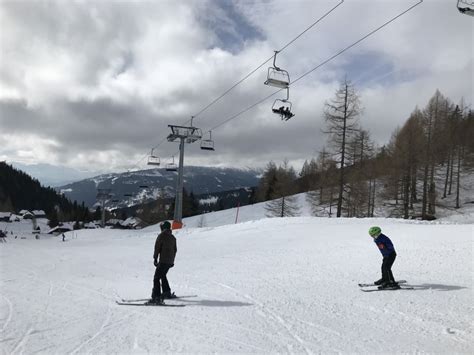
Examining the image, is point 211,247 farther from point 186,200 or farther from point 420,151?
point 186,200

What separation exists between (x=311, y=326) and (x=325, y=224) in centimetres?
1888

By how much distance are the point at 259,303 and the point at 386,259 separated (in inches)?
163

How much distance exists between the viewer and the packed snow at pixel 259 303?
6562 mm

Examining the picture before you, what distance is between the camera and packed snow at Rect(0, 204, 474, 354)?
6562 millimetres

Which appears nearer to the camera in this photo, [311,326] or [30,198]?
[311,326]

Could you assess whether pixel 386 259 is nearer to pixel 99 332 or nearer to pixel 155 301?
pixel 155 301

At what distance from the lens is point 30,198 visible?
15438 cm

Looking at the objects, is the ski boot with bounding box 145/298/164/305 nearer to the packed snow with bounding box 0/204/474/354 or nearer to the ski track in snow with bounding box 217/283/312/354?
the packed snow with bounding box 0/204/474/354

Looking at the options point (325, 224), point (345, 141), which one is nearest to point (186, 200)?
point (345, 141)

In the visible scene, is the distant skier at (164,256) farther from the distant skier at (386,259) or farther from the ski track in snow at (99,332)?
the distant skier at (386,259)

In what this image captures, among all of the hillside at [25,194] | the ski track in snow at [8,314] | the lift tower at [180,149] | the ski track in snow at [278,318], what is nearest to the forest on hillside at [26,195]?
the hillside at [25,194]

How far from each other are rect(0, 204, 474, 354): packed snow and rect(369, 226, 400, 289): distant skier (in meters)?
0.48

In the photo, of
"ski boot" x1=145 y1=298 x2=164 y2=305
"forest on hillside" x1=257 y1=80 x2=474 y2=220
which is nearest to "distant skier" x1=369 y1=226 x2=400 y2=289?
"ski boot" x1=145 y1=298 x2=164 y2=305

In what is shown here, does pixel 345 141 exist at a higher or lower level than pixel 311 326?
higher
